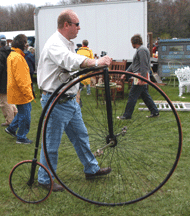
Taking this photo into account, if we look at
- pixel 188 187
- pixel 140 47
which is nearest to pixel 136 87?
pixel 140 47

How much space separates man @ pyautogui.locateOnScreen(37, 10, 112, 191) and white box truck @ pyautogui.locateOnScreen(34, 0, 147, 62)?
7.44m

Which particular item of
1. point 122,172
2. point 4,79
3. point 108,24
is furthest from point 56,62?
point 108,24

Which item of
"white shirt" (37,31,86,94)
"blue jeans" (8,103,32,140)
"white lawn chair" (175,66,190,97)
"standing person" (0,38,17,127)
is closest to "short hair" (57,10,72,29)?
"white shirt" (37,31,86,94)

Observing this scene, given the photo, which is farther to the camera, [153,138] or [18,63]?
[153,138]

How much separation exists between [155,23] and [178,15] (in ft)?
18.8

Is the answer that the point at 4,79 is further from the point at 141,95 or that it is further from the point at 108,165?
the point at 141,95

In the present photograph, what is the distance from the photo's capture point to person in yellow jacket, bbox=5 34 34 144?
4.09 metres

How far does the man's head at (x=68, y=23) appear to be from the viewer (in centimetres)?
246

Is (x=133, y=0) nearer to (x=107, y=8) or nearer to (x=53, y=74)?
(x=107, y=8)

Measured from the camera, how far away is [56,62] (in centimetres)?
227

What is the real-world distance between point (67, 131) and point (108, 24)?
26.1 feet

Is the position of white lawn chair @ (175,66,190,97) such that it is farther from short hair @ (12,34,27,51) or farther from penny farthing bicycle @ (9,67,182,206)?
short hair @ (12,34,27,51)

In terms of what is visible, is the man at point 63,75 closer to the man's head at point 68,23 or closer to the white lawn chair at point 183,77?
the man's head at point 68,23

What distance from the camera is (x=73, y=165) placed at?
352cm
